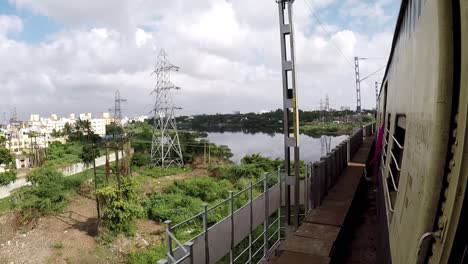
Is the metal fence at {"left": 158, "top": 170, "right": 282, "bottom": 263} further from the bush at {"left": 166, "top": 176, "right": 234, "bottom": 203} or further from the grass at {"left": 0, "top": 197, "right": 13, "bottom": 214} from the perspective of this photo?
the grass at {"left": 0, "top": 197, "right": 13, "bottom": 214}

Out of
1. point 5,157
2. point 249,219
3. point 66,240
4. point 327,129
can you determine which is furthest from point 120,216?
point 327,129

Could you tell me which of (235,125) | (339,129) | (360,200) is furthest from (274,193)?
(235,125)

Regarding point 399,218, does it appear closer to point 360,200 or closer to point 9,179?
point 360,200

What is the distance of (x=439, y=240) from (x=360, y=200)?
7458 millimetres

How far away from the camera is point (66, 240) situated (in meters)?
16.2

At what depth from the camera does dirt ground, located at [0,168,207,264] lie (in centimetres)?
1446

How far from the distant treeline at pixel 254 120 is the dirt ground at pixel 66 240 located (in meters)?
58.8

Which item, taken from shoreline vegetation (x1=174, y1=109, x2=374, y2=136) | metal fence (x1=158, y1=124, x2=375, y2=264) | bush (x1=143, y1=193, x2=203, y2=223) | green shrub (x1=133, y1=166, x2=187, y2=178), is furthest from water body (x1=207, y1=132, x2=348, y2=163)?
metal fence (x1=158, y1=124, x2=375, y2=264)

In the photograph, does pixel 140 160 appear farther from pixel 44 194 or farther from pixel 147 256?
pixel 147 256

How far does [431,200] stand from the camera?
1.29 metres

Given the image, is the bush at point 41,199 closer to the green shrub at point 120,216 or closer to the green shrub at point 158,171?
the green shrub at point 120,216

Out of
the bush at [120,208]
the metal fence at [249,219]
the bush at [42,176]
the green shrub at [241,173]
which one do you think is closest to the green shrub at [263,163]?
the green shrub at [241,173]

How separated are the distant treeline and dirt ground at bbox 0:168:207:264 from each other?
193ft

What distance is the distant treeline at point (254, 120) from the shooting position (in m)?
87.2
